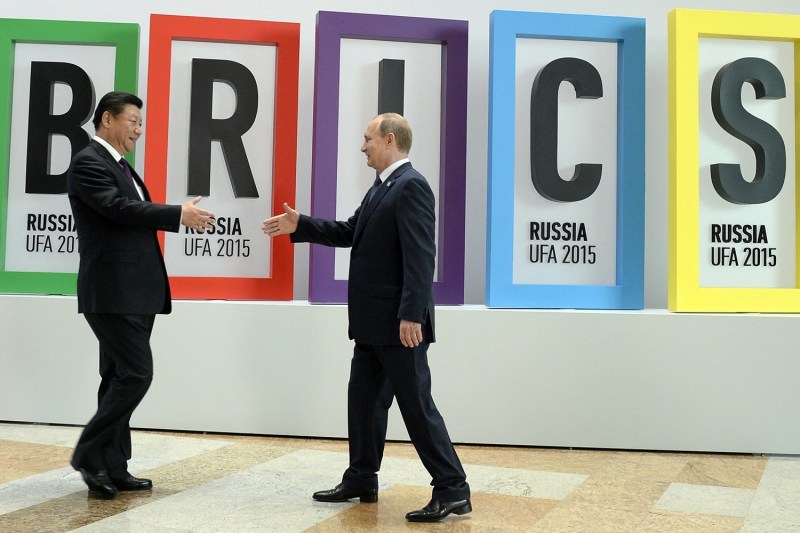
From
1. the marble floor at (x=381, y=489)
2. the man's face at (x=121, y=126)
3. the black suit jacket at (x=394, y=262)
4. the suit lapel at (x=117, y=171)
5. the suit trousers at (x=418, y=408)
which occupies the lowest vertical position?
the marble floor at (x=381, y=489)

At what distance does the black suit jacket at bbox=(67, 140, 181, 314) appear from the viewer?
9.13ft

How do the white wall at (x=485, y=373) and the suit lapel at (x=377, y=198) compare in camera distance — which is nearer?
the suit lapel at (x=377, y=198)

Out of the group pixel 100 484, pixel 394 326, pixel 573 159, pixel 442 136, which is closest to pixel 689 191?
pixel 573 159

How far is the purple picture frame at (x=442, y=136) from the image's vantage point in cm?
402

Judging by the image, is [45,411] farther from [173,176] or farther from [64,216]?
[173,176]

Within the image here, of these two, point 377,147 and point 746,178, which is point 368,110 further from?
point 746,178

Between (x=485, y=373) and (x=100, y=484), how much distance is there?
1.74 meters

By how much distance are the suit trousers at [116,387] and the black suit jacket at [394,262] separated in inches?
28.6

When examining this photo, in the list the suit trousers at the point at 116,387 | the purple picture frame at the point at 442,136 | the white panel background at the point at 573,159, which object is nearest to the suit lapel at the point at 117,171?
the suit trousers at the point at 116,387

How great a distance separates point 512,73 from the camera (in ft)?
13.2

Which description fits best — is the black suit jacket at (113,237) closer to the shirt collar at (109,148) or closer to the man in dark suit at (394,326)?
the shirt collar at (109,148)

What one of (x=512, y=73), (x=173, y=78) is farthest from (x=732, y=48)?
(x=173, y=78)

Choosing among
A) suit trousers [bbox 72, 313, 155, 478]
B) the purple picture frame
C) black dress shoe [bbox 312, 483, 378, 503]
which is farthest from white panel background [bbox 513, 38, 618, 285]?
suit trousers [bbox 72, 313, 155, 478]

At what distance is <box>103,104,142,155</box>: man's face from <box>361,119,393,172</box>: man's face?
2.71 ft
